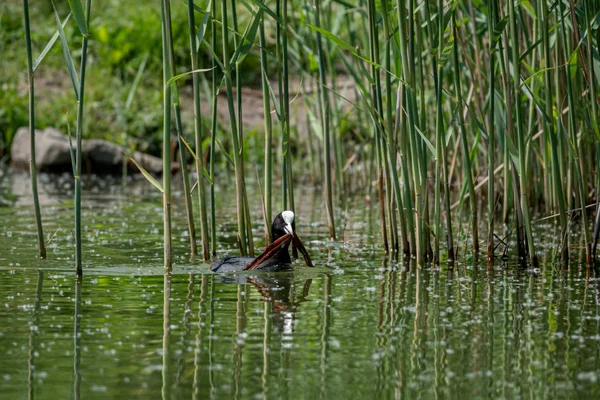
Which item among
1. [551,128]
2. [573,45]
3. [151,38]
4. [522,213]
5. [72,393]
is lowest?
[72,393]

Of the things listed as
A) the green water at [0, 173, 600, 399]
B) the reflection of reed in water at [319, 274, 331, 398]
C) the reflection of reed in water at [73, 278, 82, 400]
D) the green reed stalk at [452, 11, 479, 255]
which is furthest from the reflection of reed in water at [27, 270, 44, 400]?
the green reed stalk at [452, 11, 479, 255]

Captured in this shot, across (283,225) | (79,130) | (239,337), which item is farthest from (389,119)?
(239,337)

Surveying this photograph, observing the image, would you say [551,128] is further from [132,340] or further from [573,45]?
[132,340]

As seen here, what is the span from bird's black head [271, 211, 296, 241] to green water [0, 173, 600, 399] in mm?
254

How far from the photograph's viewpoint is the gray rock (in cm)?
1459

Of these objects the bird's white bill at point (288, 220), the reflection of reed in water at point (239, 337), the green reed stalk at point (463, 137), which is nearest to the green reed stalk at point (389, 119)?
the green reed stalk at point (463, 137)

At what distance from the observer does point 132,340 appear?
4.05m

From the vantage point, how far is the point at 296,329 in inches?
170

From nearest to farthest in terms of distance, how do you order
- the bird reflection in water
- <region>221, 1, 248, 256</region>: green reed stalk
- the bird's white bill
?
the bird reflection in water → <region>221, 1, 248, 256</region>: green reed stalk → the bird's white bill

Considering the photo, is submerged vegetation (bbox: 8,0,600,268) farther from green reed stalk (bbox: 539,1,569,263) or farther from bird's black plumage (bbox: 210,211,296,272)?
bird's black plumage (bbox: 210,211,296,272)

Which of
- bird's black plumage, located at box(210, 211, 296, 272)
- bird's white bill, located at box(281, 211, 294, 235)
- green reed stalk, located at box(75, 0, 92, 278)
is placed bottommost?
bird's black plumage, located at box(210, 211, 296, 272)

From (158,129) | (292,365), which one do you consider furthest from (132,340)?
(158,129)

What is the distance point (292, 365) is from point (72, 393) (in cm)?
79

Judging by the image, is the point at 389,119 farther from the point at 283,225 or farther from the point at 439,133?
the point at 283,225
